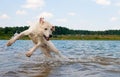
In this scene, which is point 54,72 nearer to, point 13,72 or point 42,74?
point 42,74

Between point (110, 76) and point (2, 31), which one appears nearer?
point (110, 76)

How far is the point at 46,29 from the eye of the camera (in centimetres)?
1035

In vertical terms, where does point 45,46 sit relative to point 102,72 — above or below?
above

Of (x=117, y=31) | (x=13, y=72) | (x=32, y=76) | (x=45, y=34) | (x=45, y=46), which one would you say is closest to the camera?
(x=32, y=76)

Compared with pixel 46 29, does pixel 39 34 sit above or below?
below

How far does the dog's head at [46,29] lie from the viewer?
33.8 feet

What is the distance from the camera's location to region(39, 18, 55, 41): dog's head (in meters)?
10.3

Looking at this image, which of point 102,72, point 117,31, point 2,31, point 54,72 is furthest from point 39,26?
point 117,31

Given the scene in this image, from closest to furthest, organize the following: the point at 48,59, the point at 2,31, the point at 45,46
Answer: the point at 45,46, the point at 48,59, the point at 2,31

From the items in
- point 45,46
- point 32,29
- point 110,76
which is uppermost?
point 32,29

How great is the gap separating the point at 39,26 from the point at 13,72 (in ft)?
7.55

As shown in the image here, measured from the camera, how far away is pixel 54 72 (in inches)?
367

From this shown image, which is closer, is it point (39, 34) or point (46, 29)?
point (46, 29)

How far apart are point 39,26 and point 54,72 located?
2.11m
